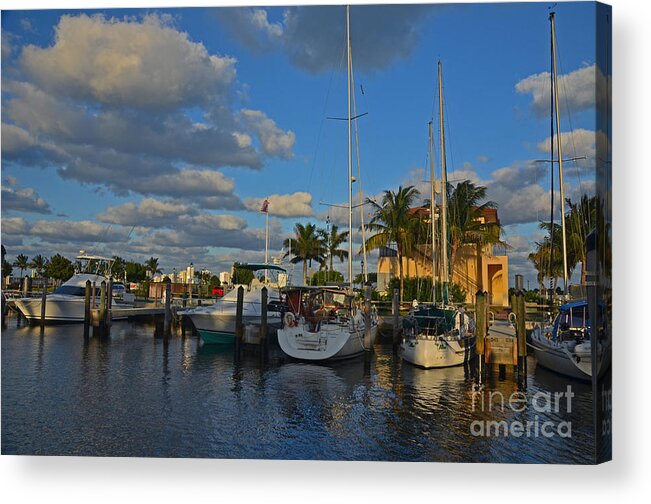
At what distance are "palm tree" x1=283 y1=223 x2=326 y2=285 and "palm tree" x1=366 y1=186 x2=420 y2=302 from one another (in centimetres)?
1196

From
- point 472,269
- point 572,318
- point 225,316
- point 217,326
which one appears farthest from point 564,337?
point 217,326

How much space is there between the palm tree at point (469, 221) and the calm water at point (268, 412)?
647 cm

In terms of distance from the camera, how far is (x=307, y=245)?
40.3 metres

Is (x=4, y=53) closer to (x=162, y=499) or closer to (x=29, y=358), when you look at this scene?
(x=162, y=499)

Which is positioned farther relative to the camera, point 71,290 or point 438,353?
point 71,290

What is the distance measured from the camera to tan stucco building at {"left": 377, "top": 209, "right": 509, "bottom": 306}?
21.5 meters

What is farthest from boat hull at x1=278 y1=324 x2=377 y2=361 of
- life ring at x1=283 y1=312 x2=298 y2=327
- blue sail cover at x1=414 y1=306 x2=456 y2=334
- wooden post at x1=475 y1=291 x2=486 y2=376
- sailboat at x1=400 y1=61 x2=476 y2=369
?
wooden post at x1=475 y1=291 x2=486 y2=376

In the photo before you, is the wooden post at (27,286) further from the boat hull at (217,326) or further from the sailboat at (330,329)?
the sailboat at (330,329)

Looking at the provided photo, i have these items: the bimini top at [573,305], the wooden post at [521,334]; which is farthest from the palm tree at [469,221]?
the wooden post at [521,334]

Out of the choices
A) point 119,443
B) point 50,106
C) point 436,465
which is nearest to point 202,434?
point 119,443

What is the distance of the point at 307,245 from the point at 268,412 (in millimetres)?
28829

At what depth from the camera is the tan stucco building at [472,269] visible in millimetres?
21469

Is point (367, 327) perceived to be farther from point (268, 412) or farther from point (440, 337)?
point (268, 412)

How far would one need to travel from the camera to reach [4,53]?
1006 centimetres
